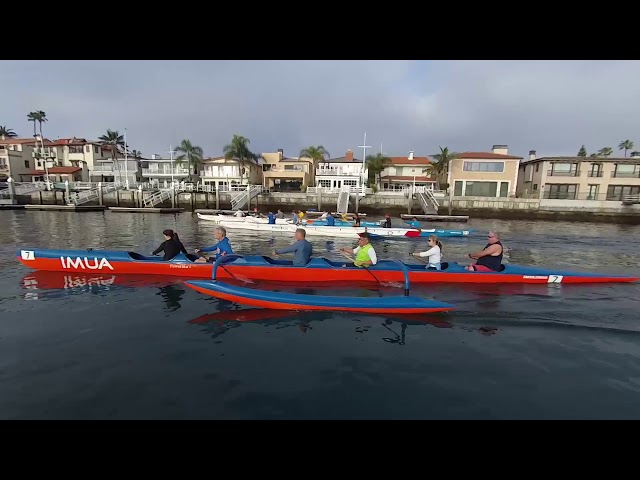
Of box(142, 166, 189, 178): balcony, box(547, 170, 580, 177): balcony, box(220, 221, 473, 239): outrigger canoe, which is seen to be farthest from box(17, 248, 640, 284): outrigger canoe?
box(142, 166, 189, 178): balcony

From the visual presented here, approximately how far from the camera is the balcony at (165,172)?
6181cm

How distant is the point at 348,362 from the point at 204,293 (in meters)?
5.40

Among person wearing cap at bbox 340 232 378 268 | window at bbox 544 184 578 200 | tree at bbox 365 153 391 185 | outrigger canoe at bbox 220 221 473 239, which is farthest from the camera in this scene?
tree at bbox 365 153 391 185

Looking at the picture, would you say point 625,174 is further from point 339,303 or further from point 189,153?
point 189,153

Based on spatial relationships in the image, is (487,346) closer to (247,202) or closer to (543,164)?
(247,202)

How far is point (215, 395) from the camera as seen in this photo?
18.6 ft

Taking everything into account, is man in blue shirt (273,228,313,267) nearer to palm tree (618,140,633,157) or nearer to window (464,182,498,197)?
window (464,182,498,197)

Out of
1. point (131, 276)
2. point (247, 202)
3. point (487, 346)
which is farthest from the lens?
point (247, 202)

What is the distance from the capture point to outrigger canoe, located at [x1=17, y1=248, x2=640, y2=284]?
11.5 m

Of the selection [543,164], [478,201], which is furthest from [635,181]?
[478,201]

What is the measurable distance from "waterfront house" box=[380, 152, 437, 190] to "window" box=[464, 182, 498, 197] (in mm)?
9036

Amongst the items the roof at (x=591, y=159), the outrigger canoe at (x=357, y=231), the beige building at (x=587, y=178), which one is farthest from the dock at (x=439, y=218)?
the roof at (x=591, y=159)

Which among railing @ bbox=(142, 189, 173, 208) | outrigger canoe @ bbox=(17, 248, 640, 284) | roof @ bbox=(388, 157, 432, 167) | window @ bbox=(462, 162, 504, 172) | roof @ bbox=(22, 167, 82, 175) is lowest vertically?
outrigger canoe @ bbox=(17, 248, 640, 284)

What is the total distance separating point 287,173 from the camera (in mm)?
61344
